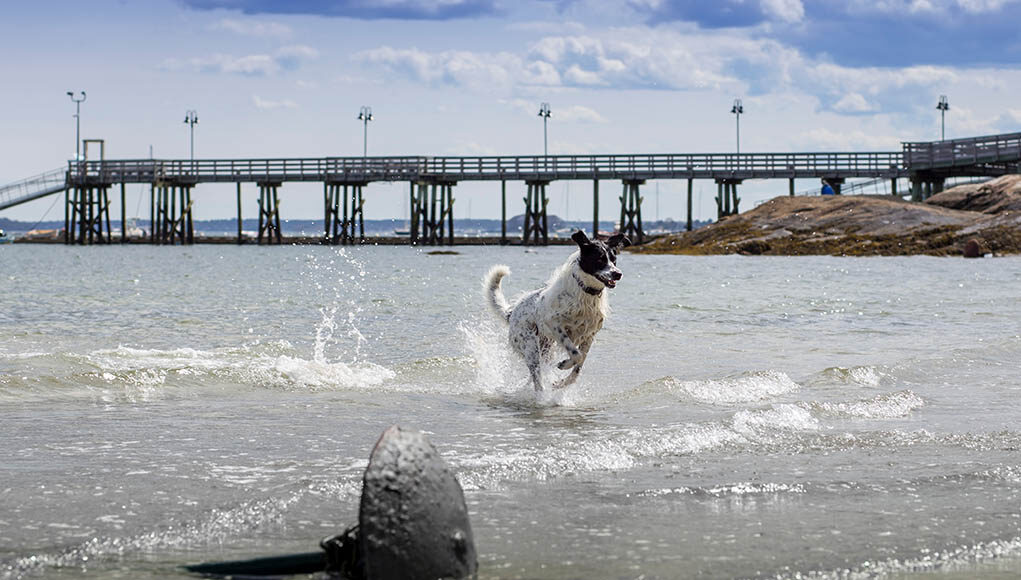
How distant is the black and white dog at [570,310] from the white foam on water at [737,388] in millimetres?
910

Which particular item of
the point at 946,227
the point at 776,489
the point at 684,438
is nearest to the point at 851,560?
the point at 776,489

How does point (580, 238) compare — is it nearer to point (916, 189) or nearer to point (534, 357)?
point (534, 357)

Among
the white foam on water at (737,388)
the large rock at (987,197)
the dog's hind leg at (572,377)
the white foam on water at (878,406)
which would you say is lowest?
the white foam on water at (737,388)

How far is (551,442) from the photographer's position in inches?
296

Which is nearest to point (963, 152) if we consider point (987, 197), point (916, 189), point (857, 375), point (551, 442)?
point (916, 189)

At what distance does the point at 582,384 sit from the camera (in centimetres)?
1112

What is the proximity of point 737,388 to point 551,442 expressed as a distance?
127 inches

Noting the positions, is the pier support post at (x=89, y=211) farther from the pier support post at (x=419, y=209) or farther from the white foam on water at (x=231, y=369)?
the white foam on water at (x=231, y=369)

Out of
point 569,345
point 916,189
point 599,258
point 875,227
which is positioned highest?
point 916,189

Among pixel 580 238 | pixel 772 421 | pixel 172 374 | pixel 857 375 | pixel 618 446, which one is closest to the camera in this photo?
pixel 618 446

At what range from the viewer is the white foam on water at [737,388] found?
981 centimetres

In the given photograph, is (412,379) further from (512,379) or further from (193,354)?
(193,354)

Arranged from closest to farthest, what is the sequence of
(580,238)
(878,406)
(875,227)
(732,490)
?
(732,490)
(878,406)
(580,238)
(875,227)

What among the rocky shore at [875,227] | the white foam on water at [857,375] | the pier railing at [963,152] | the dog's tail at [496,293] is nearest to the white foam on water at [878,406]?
the white foam on water at [857,375]
